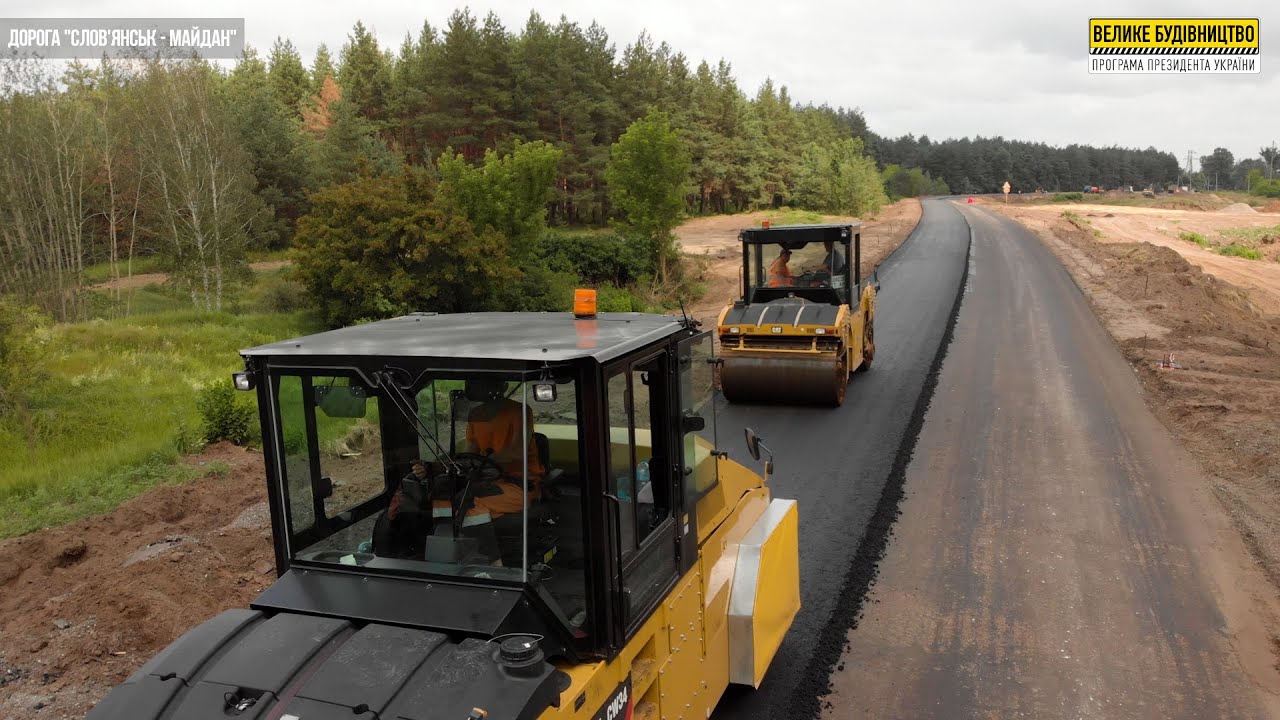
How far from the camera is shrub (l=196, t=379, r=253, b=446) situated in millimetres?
11234

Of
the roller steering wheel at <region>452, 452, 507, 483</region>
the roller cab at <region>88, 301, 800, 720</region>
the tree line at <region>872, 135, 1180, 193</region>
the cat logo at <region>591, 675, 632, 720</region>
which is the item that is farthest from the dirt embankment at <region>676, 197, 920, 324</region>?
the tree line at <region>872, 135, 1180, 193</region>

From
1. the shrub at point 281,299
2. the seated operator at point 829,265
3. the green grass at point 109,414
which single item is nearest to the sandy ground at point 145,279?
the shrub at point 281,299

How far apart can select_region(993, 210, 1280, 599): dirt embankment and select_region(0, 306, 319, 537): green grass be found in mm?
10944

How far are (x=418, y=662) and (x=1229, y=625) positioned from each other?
6015 millimetres

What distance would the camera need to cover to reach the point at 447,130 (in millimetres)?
40219

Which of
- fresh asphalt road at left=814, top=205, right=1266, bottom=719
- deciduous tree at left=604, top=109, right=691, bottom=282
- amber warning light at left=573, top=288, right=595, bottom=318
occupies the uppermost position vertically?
deciduous tree at left=604, top=109, right=691, bottom=282

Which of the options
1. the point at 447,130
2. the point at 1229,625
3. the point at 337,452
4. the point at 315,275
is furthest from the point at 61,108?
the point at 1229,625

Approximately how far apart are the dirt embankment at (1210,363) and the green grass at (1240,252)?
344 inches

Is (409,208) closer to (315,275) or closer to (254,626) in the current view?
(315,275)

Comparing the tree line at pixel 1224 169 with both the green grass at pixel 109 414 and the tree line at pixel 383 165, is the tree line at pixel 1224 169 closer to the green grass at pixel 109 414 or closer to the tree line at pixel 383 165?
the tree line at pixel 383 165

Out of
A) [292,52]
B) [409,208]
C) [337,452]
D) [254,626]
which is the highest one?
[292,52]

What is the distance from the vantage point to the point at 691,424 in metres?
4.14

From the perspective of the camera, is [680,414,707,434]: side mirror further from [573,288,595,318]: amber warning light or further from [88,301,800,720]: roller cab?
[573,288,595,318]: amber warning light

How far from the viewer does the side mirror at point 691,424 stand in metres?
4.08
